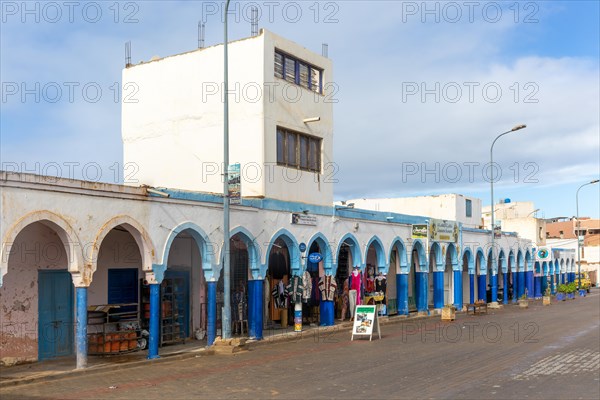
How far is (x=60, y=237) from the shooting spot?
14180 millimetres

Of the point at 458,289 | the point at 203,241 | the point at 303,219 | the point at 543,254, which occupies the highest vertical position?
the point at 303,219

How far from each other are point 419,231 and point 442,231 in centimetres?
279

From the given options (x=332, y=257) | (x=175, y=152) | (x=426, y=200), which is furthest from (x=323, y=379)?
(x=426, y=200)

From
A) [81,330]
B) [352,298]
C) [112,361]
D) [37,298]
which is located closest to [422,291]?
[352,298]

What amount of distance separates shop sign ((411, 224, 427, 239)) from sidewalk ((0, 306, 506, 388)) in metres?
8.22

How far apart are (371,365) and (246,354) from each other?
3647mm

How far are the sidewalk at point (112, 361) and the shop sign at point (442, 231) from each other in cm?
1007

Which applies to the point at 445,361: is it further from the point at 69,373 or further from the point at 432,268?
the point at 432,268

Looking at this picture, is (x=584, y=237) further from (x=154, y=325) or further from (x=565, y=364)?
(x=154, y=325)

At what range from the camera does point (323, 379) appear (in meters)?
13.2

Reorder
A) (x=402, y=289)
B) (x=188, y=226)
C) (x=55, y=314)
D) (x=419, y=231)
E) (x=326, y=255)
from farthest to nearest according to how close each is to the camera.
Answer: (x=419, y=231)
(x=402, y=289)
(x=326, y=255)
(x=188, y=226)
(x=55, y=314)

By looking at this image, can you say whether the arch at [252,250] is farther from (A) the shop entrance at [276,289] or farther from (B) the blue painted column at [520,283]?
(B) the blue painted column at [520,283]

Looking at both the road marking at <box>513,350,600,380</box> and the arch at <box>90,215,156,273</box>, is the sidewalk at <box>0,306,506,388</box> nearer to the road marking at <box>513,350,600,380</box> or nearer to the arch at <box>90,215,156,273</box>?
the arch at <box>90,215,156,273</box>

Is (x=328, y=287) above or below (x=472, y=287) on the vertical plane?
above
